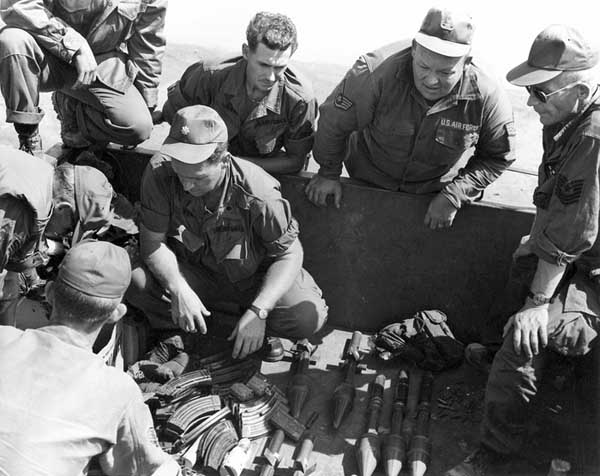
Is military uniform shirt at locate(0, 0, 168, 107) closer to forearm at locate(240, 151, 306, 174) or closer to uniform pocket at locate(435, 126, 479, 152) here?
forearm at locate(240, 151, 306, 174)

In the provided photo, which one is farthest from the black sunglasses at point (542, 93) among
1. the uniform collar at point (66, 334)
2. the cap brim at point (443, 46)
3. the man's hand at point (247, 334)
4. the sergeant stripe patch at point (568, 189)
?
the uniform collar at point (66, 334)

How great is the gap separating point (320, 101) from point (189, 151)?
19.3 ft

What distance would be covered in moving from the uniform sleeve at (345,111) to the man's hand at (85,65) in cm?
220

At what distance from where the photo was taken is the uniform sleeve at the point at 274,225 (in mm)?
5637

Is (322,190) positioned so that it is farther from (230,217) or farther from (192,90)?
(192,90)

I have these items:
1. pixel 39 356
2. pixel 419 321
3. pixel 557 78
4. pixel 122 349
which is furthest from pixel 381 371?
pixel 39 356

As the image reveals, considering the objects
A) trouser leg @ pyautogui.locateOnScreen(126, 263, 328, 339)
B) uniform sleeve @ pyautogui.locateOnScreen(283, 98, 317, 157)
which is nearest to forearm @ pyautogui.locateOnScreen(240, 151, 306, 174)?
uniform sleeve @ pyautogui.locateOnScreen(283, 98, 317, 157)

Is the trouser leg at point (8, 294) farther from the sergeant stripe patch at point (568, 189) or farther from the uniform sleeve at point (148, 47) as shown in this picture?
the sergeant stripe patch at point (568, 189)


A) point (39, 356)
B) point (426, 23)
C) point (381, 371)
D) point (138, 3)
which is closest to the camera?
point (39, 356)

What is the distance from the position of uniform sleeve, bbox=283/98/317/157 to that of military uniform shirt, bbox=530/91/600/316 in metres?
2.07

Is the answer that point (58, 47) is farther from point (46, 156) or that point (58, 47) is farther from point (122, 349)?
point (122, 349)

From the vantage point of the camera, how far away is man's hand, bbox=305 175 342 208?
6203mm

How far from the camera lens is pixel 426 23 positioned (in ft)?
18.2

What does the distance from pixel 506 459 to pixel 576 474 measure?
477 mm
